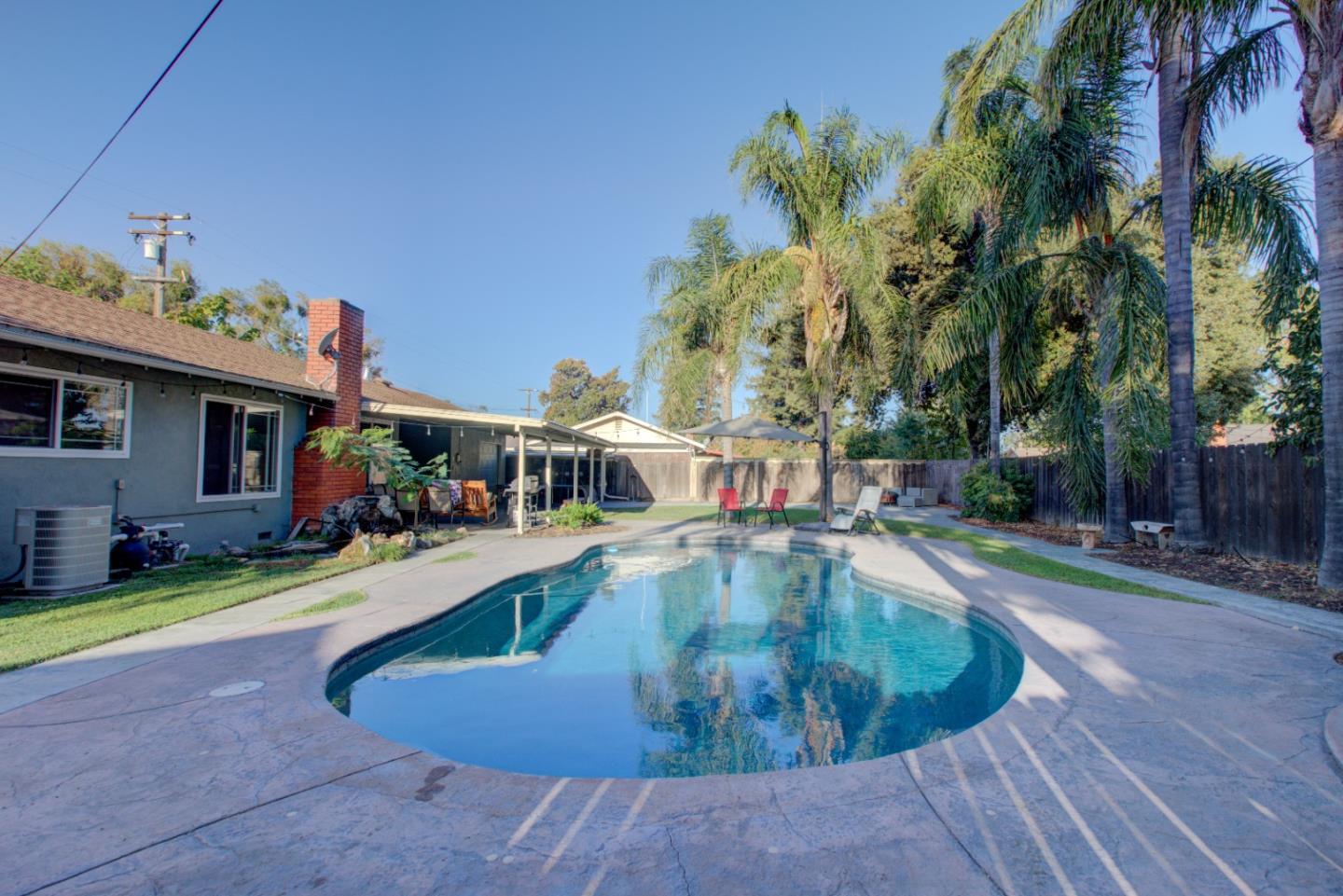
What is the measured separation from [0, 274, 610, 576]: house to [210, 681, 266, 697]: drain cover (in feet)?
15.5

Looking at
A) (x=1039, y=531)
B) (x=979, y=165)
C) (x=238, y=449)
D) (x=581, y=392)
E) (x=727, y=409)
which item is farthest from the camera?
(x=581, y=392)

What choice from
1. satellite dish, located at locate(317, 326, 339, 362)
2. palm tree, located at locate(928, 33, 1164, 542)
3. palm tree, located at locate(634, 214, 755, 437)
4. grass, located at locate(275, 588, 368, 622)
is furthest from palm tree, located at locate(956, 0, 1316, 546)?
satellite dish, located at locate(317, 326, 339, 362)

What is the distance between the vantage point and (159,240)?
65.2ft

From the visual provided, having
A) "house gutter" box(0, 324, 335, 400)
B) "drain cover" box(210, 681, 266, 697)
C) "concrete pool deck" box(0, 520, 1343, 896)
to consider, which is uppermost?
"house gutter" box(0, 324, 335, 400)

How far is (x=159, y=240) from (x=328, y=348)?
44.2 ft

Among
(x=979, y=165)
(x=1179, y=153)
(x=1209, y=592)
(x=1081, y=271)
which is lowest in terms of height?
(x=1209, y=592)

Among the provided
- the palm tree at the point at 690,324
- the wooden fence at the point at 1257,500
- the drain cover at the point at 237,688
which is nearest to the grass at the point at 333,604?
the drain cover at the point at 237,688

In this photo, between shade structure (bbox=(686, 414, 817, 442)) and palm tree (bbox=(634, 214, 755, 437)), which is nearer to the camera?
shade structure (bbox=(686, 414, 817, 442))

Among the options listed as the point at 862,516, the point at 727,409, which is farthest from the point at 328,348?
the point at 727,409

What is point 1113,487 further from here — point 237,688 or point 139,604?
point 139,604

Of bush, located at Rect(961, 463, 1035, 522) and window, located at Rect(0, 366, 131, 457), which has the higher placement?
window, located at Rect(0, 366, 131, 457)

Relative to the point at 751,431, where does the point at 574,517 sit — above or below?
below

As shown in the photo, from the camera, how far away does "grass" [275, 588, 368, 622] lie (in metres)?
5.77

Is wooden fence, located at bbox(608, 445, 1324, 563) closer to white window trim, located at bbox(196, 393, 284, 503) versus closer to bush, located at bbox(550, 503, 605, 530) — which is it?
bush, located at bbox(550, 503, 605, 530)
